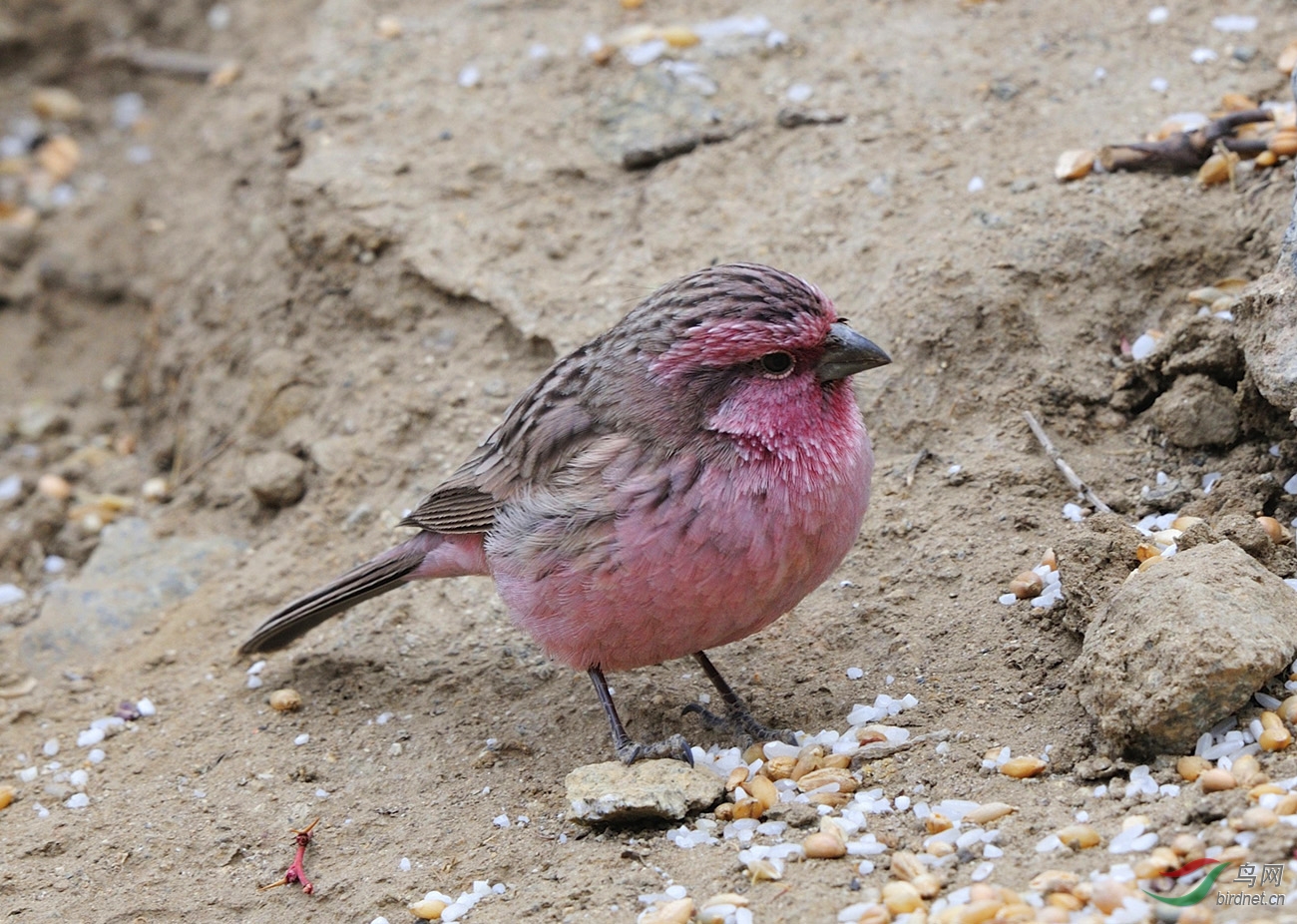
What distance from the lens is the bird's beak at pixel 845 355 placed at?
13.2ft

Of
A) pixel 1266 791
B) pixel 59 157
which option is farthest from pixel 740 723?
pixel 59 157

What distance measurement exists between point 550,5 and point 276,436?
2.63 metres

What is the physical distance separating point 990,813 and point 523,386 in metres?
2.97

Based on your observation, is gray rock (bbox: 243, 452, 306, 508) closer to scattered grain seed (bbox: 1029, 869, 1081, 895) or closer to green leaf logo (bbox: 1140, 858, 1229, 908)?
scattered grain seed (bbox: 1029, 869, 1081, 895)

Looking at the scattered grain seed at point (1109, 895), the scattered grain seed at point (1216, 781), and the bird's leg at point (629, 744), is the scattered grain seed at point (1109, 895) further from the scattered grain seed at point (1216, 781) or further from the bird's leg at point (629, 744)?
the bird's leg at point (629, 744)

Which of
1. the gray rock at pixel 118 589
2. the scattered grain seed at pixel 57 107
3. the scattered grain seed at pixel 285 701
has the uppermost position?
the scattered grain seed at pixel 57 107

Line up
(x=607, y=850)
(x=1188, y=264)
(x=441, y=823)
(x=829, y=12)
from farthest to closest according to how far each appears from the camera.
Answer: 1. (x=829, y=12)
2. (x=1188, y=264)
3. (x=441, y=823)
4. (x=607, y=850)

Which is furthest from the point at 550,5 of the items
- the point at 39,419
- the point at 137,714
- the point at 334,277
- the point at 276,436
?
the point at 137,714

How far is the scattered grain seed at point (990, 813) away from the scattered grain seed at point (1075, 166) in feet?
9.01

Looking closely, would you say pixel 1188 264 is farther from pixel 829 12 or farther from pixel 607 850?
pixel 607 850

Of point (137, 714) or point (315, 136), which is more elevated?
point (315, 136)

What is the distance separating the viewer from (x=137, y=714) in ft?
16.8

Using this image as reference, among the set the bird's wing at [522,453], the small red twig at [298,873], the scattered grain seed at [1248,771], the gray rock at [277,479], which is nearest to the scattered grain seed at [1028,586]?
the scattered grain seed at [1248,771]

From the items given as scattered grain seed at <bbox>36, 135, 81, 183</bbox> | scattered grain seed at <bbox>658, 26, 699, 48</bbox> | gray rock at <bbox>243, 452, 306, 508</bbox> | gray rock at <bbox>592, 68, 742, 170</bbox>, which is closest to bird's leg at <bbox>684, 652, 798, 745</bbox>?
gray rock at <bbox>243, 452, 306, 508</bbox>
